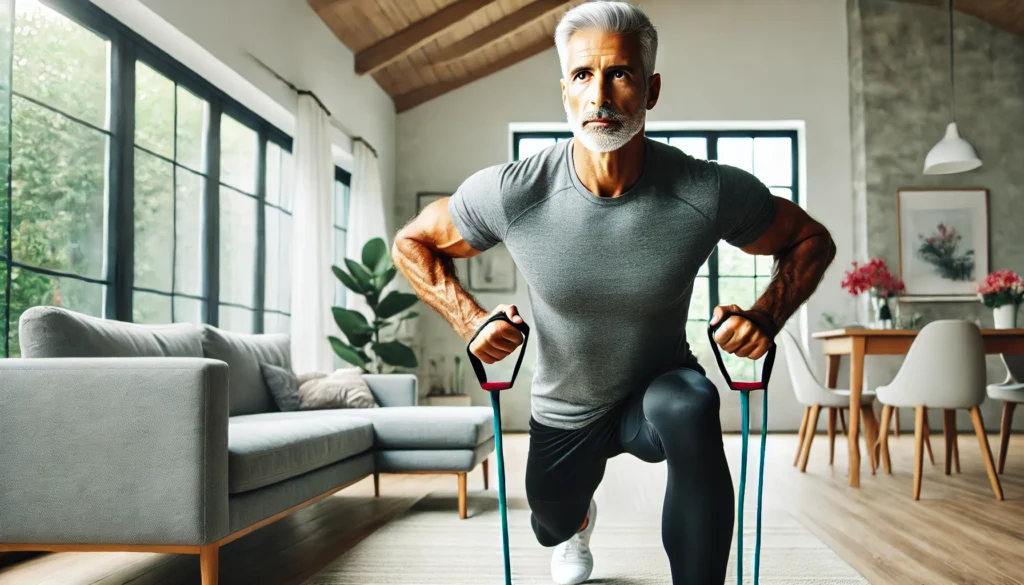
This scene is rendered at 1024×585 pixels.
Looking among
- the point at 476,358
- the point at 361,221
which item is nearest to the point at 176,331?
the point at 476,358

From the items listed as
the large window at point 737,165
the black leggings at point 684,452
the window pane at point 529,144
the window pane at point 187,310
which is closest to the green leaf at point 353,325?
the window pane at point 187,310

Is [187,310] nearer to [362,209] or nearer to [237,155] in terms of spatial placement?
[237,155]

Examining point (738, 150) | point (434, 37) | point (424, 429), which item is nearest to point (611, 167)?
point (424, 429)

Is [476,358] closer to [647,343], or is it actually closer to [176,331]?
[647,343]

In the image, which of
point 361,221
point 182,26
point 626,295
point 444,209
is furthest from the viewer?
point 361,221

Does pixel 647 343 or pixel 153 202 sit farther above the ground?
pixel 153 202

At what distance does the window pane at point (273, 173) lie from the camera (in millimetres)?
5500

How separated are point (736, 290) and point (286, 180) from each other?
3.95 meters

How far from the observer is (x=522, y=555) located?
288 centimetres

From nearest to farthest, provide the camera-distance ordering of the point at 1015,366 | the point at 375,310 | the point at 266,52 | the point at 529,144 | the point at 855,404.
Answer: the point at 855,404
the point at 266,52
the point at 1015,366
the point at 375,310
the point at 529,144

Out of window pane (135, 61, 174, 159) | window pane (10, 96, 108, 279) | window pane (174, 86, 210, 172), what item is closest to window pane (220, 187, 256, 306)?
window pane (174, 86, 210, 172)

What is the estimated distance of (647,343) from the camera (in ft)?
5.58

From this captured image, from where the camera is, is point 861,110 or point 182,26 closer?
point 182,26

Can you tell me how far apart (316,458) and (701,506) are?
5.49 ft
